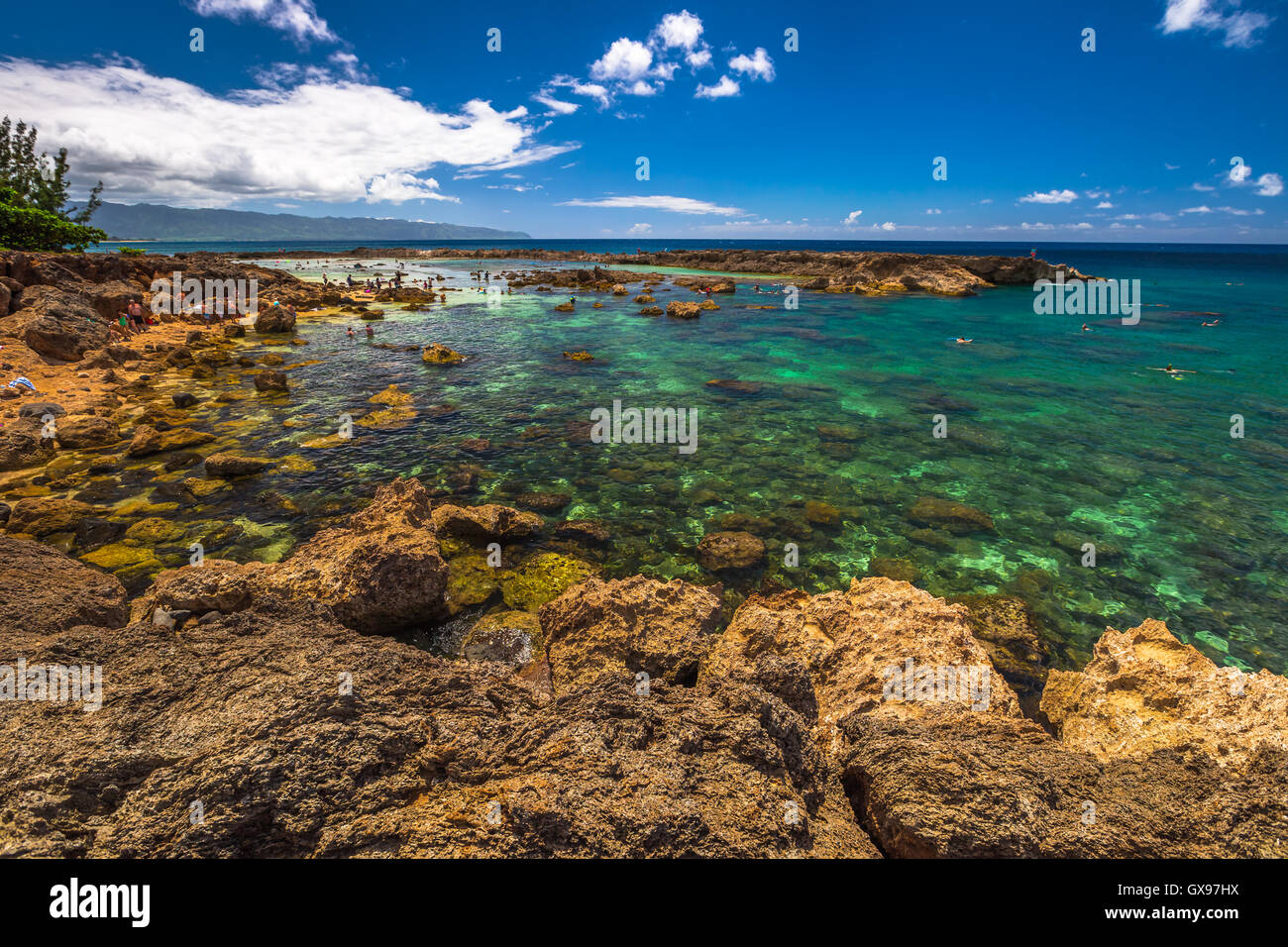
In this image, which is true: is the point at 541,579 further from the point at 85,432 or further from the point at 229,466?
the point at 85,432

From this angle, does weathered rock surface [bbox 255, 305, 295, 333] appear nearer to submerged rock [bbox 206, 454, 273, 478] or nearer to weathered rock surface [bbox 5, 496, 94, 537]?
submerged rock [bbox 206, 454, 273, 478]

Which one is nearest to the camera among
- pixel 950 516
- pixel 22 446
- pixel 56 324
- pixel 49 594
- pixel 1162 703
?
pixel 1162 703

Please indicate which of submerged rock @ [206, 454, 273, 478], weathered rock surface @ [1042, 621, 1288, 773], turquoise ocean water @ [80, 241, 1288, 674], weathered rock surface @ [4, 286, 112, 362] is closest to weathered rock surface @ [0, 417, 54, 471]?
turquoise ocean water @ [80, 241, 1288, 674]

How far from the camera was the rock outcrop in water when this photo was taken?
3.80 metres

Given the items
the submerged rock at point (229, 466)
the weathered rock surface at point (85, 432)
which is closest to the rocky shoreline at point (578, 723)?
the submerged rock at point (229, 466)

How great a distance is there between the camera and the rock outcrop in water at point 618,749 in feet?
12.5

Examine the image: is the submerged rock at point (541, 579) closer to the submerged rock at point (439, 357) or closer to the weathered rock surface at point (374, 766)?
the weathered rock surface at point (374, 766)

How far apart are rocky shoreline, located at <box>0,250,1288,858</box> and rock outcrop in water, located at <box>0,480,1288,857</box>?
2 centimetres

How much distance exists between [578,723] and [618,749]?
0.49m

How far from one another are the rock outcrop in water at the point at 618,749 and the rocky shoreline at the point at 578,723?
0.02 m

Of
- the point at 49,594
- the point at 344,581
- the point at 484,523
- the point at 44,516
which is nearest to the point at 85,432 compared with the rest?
the point at 44,516

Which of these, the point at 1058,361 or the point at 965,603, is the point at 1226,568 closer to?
the point at 965,603

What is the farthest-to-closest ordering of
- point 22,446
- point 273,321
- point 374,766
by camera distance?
1. point 273,321
2. point 22,446
3. point 374,766

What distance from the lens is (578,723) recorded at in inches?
195
